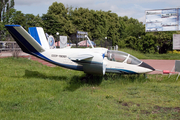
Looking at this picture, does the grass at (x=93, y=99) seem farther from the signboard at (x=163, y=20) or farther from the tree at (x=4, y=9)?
the tree at (x=4, y=9)

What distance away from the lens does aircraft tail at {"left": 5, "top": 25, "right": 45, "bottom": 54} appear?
9988 millimetres

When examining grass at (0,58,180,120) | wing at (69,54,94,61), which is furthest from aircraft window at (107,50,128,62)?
wing at (69,54,94,61)

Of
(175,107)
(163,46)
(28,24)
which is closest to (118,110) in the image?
(175,107)

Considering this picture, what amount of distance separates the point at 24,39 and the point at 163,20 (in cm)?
1881

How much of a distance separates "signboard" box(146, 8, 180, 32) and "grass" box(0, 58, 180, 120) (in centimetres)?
1459

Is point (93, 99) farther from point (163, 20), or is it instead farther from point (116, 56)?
point (163, 20)

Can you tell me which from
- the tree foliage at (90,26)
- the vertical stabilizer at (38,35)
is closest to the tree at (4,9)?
the tree foliage at (90,26)

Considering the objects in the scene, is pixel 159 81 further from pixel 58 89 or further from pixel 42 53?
pixel 42 53

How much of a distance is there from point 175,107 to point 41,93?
5375mm

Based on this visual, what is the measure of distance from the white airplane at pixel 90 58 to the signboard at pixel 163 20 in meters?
15.5

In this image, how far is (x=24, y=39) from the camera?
10414 millimetres

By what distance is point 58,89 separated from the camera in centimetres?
854

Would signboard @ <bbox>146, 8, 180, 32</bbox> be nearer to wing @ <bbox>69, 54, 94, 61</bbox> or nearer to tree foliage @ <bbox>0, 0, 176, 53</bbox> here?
tree foliage @ <bbox>0, 0, 176, 53</bbox>

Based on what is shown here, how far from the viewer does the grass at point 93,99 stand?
5.73 meters
